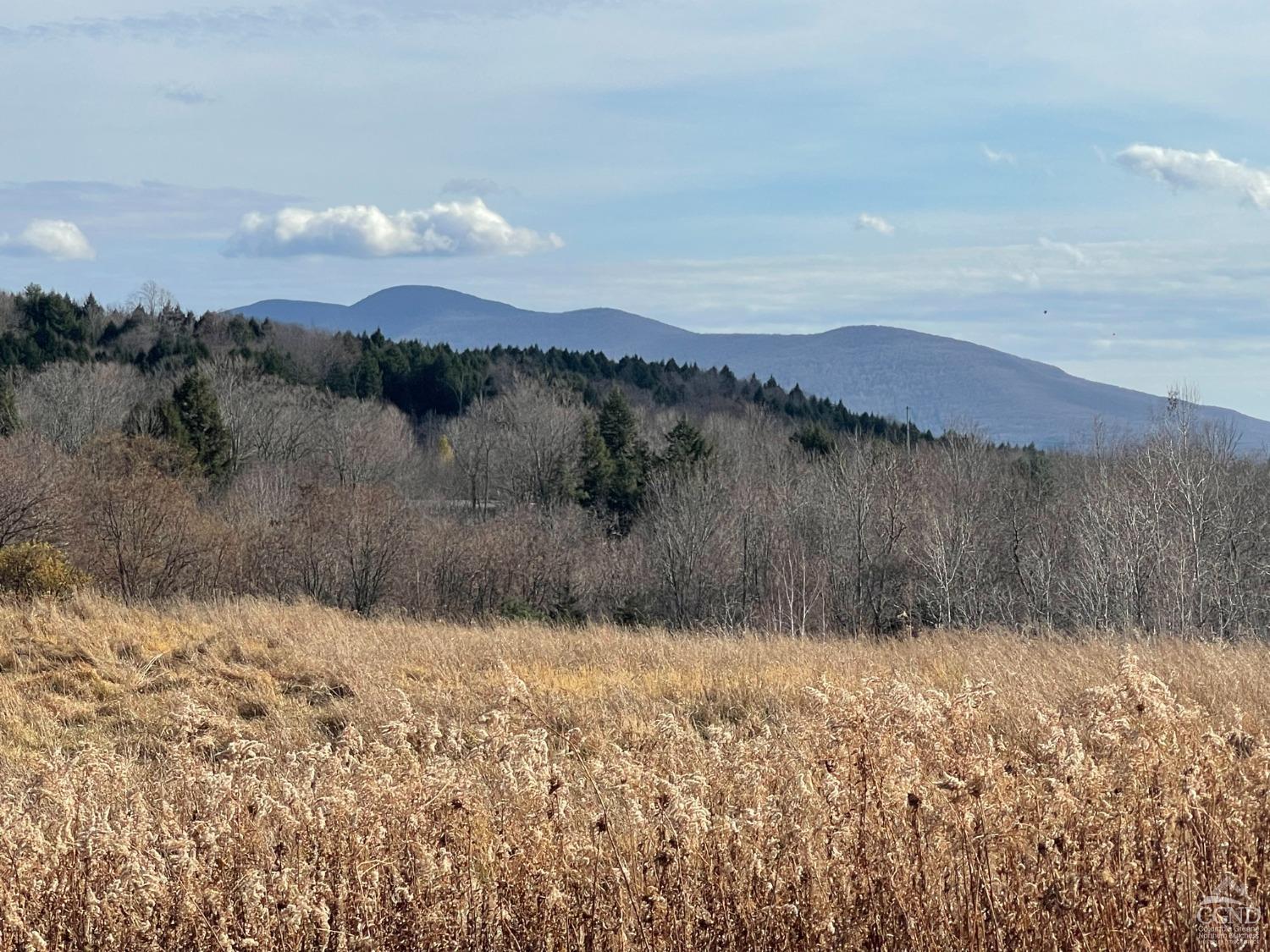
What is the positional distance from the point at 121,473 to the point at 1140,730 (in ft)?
94.1

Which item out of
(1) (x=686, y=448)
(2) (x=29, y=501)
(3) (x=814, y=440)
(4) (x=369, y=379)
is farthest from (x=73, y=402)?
(3) (x=814, y=440)

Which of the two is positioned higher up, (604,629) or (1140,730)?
(1140,730)

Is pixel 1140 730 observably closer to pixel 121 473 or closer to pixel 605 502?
pixel 121 473

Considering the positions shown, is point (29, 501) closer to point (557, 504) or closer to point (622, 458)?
point (557, 504)

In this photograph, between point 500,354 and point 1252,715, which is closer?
point 1252,715

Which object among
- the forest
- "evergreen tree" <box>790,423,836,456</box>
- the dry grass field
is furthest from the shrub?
"evergreen tree" <box>790,423,836,456</box>

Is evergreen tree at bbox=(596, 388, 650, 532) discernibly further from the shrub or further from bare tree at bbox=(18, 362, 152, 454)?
the shrub

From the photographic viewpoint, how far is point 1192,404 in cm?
3334

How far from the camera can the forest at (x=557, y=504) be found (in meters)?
29.2

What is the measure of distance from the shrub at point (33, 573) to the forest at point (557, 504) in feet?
0.21

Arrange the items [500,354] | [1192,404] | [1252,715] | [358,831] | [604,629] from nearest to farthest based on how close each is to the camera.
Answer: [358,831], [1252,715], [604,629], [1192,404], [500,354]

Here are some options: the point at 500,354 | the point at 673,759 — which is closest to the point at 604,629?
the point at 673,759

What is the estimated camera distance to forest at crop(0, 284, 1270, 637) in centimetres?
2925

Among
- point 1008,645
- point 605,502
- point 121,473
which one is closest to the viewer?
point 1008,645
